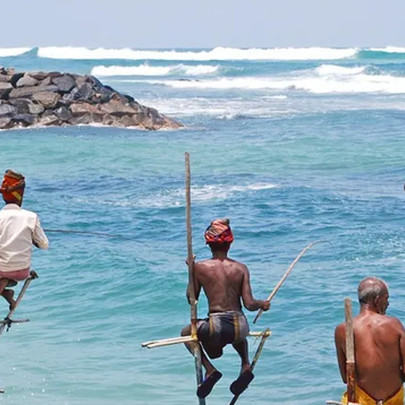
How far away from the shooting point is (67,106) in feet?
119

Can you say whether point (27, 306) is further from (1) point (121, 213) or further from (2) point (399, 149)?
(2) point (399, 149)

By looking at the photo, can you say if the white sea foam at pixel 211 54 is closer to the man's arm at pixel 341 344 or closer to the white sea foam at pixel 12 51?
the white sea foam at pixel 12 51

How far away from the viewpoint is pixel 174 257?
688 inches

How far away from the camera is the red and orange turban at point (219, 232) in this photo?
809cm

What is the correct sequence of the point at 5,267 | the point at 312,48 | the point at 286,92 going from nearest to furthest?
the point at 5,267
the point at 286,92
the point at 312,48

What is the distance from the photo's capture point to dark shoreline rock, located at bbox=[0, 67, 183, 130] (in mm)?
35844

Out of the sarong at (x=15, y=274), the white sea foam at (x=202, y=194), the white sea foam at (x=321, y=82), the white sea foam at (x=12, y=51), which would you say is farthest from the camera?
the white sea foam at (x=12, y=51)

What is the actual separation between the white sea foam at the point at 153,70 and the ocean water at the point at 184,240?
43228mm

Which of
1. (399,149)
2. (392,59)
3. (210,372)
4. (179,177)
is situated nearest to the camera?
(210,372)

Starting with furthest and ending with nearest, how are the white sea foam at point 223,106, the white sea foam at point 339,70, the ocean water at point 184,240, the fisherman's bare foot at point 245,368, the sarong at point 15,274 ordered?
the white sea foam at point 339,70 < the white sea foam at point 223,106 < the ocean water at point 184,240 < the sarong at point 15,274 < the fisherman's bare foot at point 245,368

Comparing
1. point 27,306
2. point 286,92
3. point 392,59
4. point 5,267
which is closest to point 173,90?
point 286,92

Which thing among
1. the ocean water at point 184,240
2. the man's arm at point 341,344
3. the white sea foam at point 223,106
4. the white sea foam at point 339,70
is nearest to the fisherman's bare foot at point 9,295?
the ocean water at point 184,240

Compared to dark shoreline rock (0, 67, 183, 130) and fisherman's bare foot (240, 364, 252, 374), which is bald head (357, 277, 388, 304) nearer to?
fisherman's bare foot (240, 364, 252, 374)

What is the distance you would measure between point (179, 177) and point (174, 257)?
8740mm
